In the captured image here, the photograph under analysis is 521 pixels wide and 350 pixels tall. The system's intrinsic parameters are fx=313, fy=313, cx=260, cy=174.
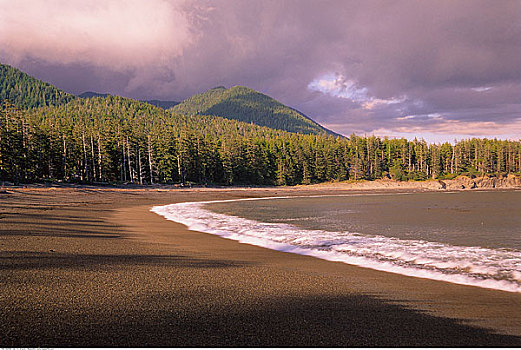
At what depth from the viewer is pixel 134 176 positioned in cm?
8069

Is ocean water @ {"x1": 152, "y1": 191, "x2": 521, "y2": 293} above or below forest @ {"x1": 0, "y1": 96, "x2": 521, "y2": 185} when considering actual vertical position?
below

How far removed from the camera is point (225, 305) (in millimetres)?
4773

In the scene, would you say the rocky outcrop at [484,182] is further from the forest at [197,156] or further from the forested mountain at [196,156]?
the forest at [197,156]

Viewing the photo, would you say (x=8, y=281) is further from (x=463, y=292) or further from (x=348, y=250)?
(x=348, y=250)

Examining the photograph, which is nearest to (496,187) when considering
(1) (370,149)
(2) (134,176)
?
(1) (370,149)

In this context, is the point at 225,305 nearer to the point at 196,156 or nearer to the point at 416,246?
the point at 416,246

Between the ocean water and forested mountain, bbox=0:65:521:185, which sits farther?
forested mountain, bbox=0:65:521:185

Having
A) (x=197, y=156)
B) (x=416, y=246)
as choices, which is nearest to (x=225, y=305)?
(x=416, y=246)

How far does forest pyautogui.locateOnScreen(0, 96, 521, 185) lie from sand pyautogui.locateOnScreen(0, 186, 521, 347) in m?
57.9

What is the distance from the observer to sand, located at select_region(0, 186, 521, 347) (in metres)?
3.68

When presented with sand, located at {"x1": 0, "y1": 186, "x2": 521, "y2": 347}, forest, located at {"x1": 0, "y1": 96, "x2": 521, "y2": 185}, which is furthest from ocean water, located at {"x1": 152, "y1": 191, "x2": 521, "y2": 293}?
forest, located at {"x1": 0, "y1": 96, "x2": 521, "y2": 185}

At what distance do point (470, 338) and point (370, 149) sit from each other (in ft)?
423

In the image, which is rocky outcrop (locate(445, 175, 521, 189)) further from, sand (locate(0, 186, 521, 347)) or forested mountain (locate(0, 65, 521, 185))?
sand (locate(0, 186, 521, 347))

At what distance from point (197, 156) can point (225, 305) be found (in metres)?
83.5
